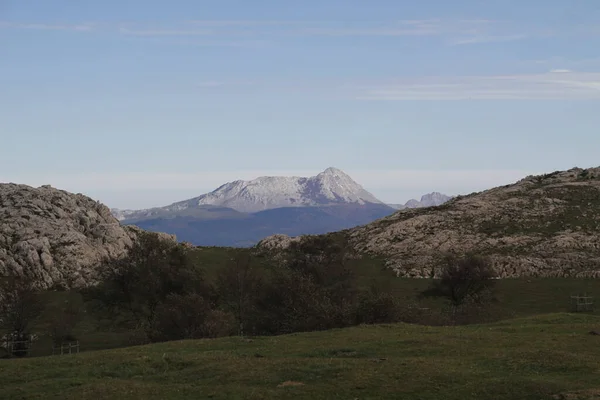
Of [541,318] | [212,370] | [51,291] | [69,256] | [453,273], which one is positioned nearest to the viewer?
[212,370]

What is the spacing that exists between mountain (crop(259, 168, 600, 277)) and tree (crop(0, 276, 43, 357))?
70.9 meters

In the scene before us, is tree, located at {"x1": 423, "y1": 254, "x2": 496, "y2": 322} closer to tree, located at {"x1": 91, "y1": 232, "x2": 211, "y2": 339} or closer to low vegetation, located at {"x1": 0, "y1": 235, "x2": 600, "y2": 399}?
low vegetation, located at {"x1": 0, "y1": 235, "x2": 600, "y2": 399}

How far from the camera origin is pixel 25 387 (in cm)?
3788

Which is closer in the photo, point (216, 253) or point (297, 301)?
point (297, 301)

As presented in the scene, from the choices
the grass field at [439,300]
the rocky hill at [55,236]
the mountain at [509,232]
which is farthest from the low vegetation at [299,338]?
the mountain at [509,232]

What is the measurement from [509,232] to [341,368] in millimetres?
111571

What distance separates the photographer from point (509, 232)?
142 metres

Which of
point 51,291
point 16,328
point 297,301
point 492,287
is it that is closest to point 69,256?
point 51,291

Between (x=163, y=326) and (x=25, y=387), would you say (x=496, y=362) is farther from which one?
(x=163, y=326)

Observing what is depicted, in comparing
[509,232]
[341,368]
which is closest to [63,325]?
[341,368]

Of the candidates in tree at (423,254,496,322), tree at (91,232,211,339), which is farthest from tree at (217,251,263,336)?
tree at (423,254,496,322)

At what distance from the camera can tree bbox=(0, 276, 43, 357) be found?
7244cm

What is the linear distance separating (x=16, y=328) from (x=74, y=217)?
59.8 m

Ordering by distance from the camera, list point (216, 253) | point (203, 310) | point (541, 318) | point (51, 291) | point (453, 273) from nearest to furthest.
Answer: point (541, 318)
point (203, 310)
point (453, 273)
point (51, 291)
point (216, 253)
